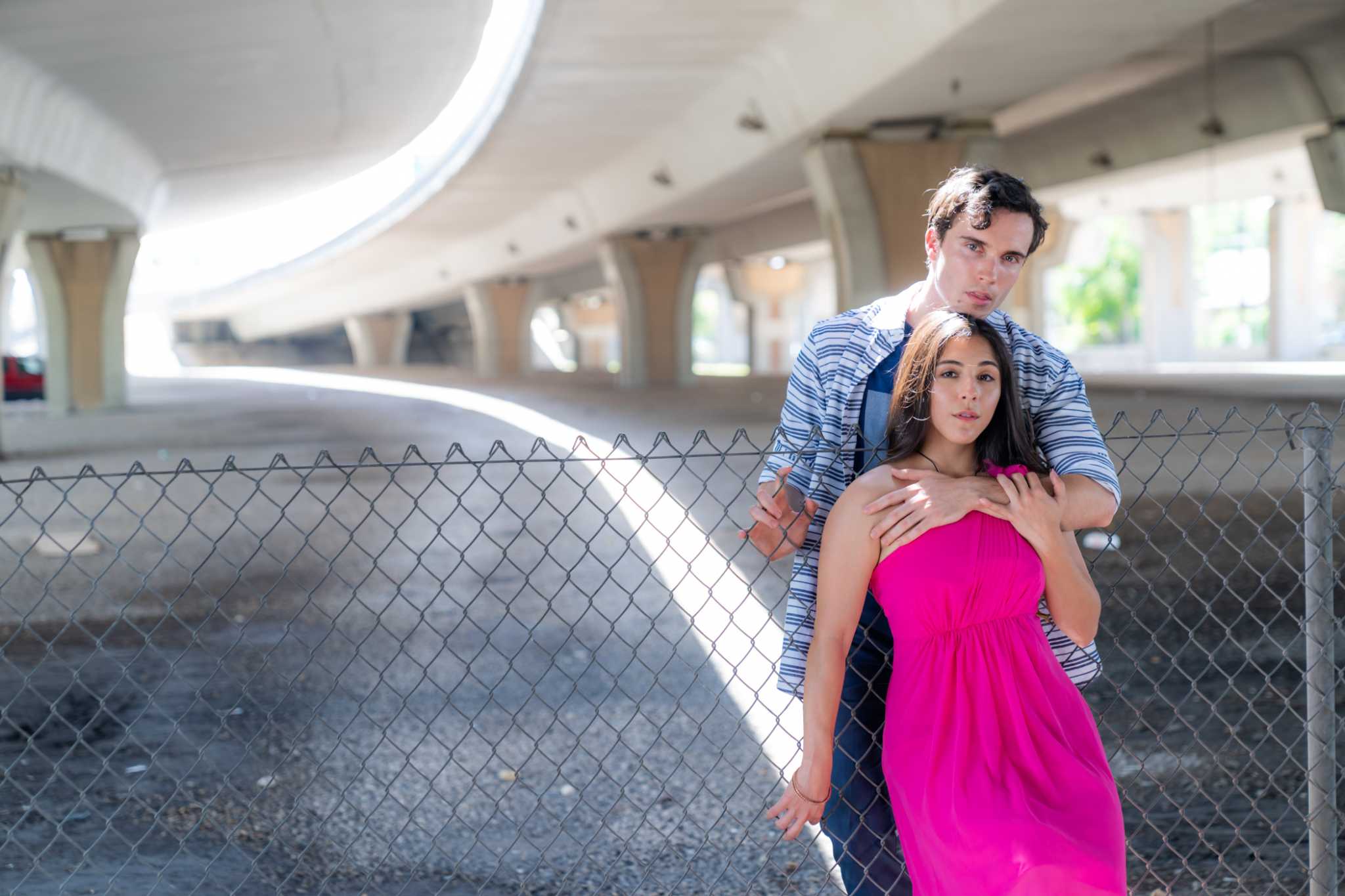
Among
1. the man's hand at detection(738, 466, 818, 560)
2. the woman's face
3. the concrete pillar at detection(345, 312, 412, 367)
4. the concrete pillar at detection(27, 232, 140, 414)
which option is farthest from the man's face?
the concrete pillar at detection(345, 312, 412, 367)

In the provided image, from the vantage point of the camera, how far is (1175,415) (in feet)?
62.2

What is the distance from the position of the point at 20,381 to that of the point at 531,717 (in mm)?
34019

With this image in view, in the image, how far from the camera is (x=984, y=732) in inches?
105

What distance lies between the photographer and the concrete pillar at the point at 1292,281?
139 ft

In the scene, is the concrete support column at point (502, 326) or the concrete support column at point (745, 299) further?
the concrete support column at point (745, 299)

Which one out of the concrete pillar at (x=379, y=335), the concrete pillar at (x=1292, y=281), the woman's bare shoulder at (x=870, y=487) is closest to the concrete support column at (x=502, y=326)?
→ the concrete pillar at (x=379, y=335)

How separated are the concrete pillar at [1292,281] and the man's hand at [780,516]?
43890 millimetres

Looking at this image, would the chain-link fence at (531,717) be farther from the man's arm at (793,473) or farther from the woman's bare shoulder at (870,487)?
the woman's bare shoulder at (870,487)

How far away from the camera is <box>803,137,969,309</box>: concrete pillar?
62.9 ft

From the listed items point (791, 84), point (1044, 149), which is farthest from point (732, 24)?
point (1044, 149)

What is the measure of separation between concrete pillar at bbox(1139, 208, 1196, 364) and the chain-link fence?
1472 inches

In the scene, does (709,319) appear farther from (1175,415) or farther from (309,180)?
(1175,415)

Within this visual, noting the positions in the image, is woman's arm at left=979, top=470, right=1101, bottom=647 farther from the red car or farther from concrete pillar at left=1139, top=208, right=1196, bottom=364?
concrete pillar at left=1139, top=208, right=1196, bottom=364

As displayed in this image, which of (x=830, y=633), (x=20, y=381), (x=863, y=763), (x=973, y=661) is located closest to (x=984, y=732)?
(x=973, y=661)
